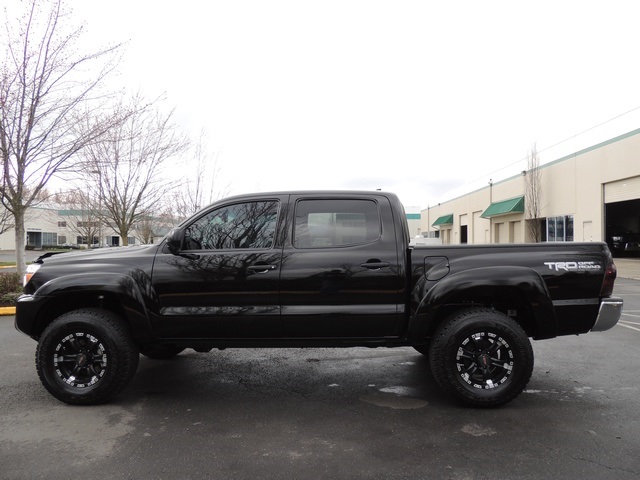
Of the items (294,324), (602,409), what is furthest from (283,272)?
(602,409)

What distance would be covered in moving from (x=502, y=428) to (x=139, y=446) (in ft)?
8.95

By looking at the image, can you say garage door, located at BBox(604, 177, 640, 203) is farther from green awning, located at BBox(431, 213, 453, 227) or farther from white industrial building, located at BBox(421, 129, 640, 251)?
green awning, located at BBox(431, 213, 453, 227)

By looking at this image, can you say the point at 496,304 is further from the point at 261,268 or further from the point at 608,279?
the point at 261,268

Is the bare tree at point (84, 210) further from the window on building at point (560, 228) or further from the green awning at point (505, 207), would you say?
the green awning at point (505, 207)

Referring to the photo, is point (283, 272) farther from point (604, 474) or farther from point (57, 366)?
point (604, 474)

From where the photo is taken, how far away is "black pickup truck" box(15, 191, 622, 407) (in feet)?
12.6

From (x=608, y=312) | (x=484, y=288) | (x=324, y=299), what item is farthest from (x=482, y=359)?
(x=324, y=299)

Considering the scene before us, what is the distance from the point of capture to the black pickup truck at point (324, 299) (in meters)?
3.86

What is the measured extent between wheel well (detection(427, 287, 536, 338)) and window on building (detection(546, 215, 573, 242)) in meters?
24.3

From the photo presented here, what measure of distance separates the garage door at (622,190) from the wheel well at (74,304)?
23364mm

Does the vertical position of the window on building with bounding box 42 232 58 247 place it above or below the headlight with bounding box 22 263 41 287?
above

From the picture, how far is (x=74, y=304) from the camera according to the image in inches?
168

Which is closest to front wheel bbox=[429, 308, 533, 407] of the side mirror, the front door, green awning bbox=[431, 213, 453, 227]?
the front door

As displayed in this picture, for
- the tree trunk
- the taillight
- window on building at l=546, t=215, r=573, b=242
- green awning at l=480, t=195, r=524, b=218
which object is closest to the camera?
the taillight
